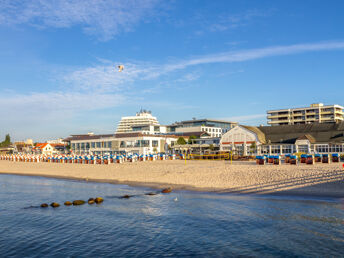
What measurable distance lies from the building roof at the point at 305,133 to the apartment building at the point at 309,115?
46491mm

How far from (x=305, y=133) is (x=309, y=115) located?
53193 millimetres

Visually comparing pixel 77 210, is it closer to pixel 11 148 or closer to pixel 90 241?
pixel 90 241

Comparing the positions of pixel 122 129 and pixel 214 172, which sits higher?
pixel 122 129

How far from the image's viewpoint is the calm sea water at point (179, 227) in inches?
566

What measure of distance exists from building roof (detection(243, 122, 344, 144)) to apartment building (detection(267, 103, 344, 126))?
46.5m

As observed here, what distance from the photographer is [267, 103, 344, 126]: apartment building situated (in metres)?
114

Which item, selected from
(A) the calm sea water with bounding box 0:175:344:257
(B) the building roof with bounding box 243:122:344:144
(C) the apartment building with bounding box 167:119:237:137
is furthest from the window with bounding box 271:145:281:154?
(C) the apartment building with bounding box 167:119:237:137

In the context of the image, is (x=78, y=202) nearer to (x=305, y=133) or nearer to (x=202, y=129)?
(x=305, y=133)

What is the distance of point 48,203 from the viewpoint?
1000 inches

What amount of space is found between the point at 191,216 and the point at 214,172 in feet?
52.9

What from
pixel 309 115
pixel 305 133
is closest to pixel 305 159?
pixel 305 133

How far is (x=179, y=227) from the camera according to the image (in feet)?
58.6

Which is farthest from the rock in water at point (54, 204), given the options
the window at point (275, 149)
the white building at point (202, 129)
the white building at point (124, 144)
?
the white building at point (202, 129)

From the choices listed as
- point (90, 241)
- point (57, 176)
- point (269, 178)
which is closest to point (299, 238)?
point (90, 241)
